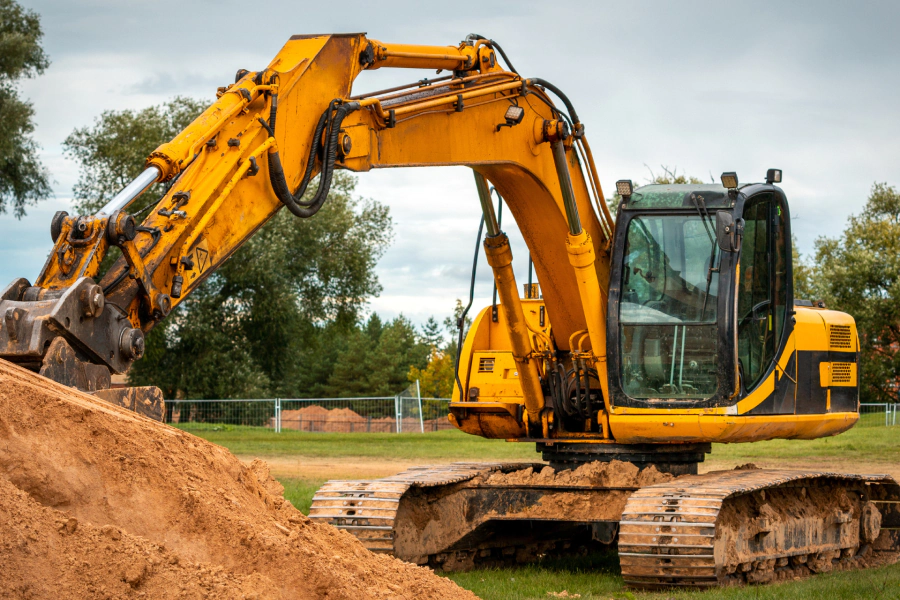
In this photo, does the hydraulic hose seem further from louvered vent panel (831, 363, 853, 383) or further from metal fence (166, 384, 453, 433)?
metal fence (166, 384, 453, 433)

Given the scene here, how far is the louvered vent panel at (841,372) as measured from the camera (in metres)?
9.99

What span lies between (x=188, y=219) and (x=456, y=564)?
15.8 ft

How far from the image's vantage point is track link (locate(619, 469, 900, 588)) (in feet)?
25.8

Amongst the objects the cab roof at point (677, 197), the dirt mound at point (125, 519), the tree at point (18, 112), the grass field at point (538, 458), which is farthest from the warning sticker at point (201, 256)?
the tree at point (18, 112)

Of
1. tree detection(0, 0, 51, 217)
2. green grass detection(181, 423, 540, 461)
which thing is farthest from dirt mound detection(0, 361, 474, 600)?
tree detection(0, 0, 51, 217)

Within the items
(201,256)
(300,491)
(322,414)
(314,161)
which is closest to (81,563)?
(201,256)

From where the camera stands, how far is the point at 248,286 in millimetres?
35281

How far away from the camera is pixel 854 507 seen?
10.3 metres

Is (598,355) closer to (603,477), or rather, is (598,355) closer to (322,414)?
(603,477)

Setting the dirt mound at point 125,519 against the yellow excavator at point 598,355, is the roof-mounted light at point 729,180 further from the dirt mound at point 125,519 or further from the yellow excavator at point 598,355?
the dirt mound at point 125,519

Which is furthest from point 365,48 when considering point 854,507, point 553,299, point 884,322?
point 884,322

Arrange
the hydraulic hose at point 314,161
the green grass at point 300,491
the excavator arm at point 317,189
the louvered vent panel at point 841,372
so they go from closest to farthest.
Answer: the excavator arm at point 317,189 → the hydraulic hose at point 314,161 → the louvered vent panel at point 841,372 → the green grass at point 300,491

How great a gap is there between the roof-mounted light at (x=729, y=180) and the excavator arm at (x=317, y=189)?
1.16 metres

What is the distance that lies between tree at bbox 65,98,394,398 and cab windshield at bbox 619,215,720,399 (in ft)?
84.2
